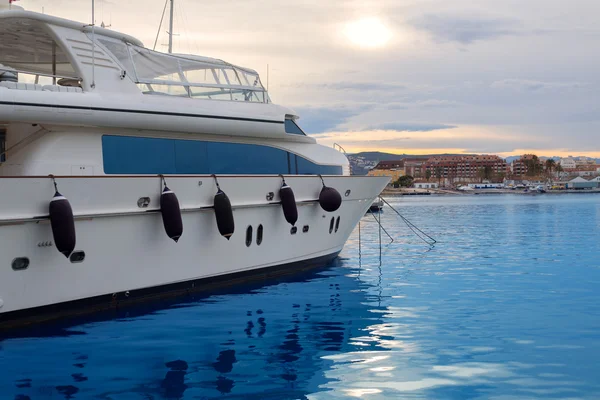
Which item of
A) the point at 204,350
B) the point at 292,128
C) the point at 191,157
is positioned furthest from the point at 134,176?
the point at 292,128

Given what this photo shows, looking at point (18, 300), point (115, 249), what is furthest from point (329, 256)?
point (18, 300)

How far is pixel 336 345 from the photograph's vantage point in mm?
9172

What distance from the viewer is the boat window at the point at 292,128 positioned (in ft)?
48.9

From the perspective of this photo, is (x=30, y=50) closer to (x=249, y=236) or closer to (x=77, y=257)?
(x=77, y=257)

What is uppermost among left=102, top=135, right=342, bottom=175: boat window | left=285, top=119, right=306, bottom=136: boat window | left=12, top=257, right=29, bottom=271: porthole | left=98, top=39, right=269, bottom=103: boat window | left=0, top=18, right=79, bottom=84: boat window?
left=0, top=18, right=79, bottom=84: boat window

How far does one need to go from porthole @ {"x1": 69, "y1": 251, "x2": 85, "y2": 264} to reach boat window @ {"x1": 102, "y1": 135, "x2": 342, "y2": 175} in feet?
6.20

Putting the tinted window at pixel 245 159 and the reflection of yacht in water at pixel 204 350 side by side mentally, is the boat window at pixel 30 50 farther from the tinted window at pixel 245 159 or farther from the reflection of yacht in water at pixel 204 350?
the reflection of yacht in water at pixel 204 350

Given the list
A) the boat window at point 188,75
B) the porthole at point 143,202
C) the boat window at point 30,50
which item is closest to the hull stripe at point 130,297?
the porthole at point 143,202

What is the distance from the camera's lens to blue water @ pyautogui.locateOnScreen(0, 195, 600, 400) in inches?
285

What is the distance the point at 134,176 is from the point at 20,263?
237 centimetres

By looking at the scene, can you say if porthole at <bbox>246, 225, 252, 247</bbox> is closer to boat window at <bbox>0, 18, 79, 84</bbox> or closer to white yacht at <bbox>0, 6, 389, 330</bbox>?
white yacht at <bbox>0, 6, 389, 330</bbox>

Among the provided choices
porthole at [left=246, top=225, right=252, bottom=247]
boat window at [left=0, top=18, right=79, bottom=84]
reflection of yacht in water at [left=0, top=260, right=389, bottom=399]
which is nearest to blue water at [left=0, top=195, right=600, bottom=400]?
reflection of yacht in water at [left=0, top=260, right=389, bottom=399]

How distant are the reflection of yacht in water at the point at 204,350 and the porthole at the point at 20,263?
1023 millimetres

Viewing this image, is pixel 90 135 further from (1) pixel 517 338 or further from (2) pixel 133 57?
(1) pixel 517 338
